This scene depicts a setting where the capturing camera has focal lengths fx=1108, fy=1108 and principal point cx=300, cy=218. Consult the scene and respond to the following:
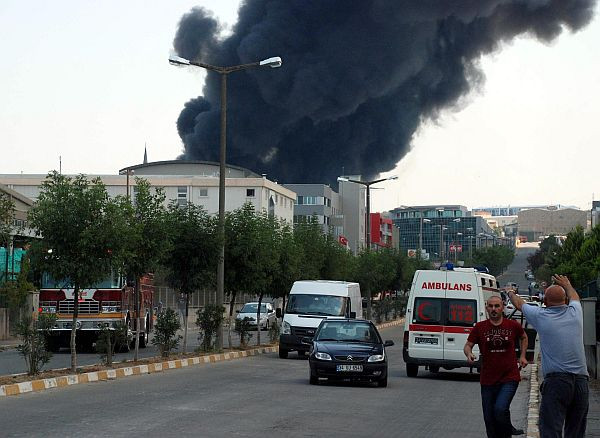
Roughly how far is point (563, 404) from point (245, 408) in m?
7.61

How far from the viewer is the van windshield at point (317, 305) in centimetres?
3466

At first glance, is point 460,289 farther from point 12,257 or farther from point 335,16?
point 335,16

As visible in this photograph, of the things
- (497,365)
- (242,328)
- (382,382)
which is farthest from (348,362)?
(242,328)

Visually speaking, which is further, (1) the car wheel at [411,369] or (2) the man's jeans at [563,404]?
(1) the car wheel at [411,369]

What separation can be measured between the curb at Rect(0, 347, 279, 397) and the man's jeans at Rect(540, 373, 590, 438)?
A: 11.2 m

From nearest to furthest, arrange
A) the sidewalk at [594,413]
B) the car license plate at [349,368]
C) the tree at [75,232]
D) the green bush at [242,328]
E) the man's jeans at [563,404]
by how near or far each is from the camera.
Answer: the man's jeans at [563,404]
the sidewalk at [594,413]
the car license plate at [349,368]
the tree at [75,232]
the green bush at [242,328]

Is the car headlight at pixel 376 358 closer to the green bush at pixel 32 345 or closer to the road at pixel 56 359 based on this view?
the green bush at pixel 32 345

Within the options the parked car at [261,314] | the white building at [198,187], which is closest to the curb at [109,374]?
the parked car at [261,314]

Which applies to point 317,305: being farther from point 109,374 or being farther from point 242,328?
point 109,374

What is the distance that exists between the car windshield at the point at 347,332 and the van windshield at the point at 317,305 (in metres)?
10.1

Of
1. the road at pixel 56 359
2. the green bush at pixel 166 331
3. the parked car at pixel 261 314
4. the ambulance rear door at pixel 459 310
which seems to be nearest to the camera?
the road at pixel 56 359

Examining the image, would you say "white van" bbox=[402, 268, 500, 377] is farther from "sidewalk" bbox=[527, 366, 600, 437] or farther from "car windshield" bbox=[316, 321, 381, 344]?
"sidewalk" bbox=[527, 366, 600, 437]

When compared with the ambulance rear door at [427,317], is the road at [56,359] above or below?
below

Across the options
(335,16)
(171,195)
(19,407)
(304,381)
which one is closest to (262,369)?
(304,381)
